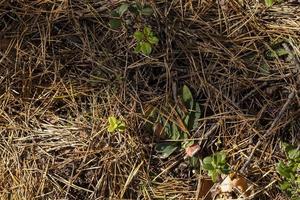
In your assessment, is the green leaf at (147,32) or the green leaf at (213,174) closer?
the green leaf at (213,174)

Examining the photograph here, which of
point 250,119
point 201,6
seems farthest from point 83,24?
point 250,119

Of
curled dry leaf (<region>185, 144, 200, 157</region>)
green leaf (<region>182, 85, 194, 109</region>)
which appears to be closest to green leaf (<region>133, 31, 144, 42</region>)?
green leaf (<region>182, 85, 194, 109</region>)

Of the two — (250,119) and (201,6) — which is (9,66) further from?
(250,119)

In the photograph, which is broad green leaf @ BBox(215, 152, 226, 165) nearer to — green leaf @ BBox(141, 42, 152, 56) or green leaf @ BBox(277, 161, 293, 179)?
green leaf @ BBox(277, 161, 293, 179)

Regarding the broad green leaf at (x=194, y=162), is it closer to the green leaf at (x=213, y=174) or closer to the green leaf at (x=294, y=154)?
the green leaf at (x=213, y=174)

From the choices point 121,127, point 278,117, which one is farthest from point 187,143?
point 278,117

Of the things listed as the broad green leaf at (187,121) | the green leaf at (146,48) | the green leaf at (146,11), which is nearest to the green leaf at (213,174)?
the broad green leaf at (187,121)

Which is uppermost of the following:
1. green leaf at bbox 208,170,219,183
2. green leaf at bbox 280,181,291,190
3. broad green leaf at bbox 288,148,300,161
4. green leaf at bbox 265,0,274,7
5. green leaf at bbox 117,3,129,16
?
green leaf at bbox 265,0,274,7
